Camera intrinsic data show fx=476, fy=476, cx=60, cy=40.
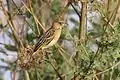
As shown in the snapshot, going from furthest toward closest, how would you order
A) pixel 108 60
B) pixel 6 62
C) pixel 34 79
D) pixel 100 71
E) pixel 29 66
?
pixel 6 62, pixel 34 79, pixel 100 71, pixel 108 60, pixel 29 66

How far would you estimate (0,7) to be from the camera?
360 centimetres

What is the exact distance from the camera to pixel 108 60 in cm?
341

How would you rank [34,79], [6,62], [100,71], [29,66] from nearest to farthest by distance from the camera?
1. [29,66]
2. [100,71]
3. [34,79]
4. [6,62]

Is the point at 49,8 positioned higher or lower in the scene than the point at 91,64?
higher

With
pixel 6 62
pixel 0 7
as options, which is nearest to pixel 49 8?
pixel 6 62

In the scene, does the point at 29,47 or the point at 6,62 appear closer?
the point at 29,47

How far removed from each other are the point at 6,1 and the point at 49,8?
0.83 metres

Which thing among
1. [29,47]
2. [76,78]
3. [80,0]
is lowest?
[76,78]

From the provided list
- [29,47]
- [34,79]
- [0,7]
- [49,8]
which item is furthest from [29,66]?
[49,8]

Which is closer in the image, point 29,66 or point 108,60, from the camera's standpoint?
point 29,66

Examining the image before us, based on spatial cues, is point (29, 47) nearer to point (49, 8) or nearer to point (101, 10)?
point (101, 10)

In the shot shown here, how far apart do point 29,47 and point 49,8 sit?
1368mm

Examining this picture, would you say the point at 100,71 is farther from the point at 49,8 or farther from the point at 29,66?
the point at 49,8

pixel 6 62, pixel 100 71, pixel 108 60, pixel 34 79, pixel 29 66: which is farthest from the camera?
pixel 6 62
